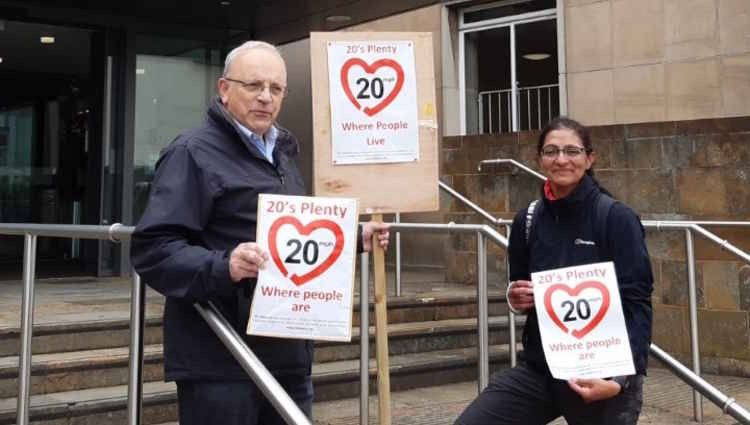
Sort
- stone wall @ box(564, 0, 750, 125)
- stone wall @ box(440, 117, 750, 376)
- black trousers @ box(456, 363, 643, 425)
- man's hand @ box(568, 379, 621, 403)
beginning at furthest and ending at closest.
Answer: stone wall @ box(564, 0, 750, 125)
stone wall @ box(440, 117, 750, 376)
black trousers @ box(456, 363, 643, 425)
man's hand @ box(568, 379, 621, 403)

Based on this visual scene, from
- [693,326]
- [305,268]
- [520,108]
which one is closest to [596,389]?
Result: [305,268]

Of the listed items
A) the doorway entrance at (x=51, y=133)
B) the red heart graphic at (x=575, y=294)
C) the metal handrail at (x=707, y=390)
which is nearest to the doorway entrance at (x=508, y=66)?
the doorway entrance at (x=51, y=133)

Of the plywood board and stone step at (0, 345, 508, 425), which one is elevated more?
the plywood board

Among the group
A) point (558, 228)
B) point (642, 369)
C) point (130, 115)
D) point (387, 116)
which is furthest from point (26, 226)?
point (130, 115)

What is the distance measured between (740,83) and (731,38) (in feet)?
1.89

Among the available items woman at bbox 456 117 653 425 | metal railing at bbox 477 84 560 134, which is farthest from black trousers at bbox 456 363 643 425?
metal railing at bbox 477 84 560 134

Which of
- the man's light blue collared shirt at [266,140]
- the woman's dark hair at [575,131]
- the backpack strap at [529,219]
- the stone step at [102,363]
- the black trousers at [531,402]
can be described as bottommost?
the stone step at [102,363]

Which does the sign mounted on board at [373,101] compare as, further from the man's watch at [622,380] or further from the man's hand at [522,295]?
the man's watch at [622,380]

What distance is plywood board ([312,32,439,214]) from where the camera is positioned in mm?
3057

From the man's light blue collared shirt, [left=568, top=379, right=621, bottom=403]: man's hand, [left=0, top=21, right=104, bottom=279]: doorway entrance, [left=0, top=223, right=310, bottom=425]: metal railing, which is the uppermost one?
[left=0, top=21, right=104, bottom=279]: doorway entrance

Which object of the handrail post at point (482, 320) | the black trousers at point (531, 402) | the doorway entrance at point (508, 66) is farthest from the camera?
the doorway entrance at point (508, 66)

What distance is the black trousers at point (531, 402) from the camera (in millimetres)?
2449

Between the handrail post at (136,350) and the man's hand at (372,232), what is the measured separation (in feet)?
2.74

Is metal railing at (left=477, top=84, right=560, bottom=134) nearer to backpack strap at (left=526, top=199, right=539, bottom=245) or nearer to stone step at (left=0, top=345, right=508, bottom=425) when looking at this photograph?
stone step at (left=0, top=345, right=508, bottom=425)
